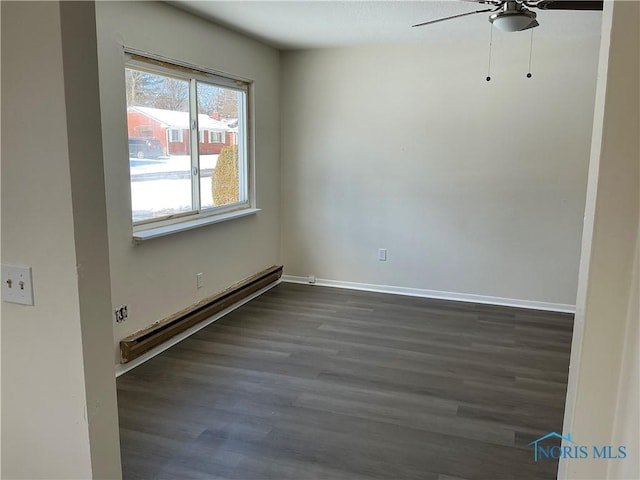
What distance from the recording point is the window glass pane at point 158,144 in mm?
3400

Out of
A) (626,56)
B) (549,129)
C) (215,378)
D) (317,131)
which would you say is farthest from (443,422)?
(317,131)

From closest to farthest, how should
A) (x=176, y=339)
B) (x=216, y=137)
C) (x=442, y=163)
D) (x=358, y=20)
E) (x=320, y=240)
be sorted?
(x=176, y=339), (x=358, y=20), (x=216, y=137), (x=442, y=163), (x=320, y=240)

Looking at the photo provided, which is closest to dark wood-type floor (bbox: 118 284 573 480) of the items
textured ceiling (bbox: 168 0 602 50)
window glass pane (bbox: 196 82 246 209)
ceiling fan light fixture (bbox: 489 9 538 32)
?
window glass pane (bbox: 196 82 246 209)

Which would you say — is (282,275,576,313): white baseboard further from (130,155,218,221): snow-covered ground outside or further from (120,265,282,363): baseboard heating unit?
(130,155,218,221): snow-covered ground outside

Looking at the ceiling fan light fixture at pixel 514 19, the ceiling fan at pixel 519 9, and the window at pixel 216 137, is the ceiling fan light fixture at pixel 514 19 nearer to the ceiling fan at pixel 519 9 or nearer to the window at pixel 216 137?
the ceiling fan at pixel 519 9

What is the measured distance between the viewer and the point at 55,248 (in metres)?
1.27

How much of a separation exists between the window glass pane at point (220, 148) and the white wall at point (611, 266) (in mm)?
3418

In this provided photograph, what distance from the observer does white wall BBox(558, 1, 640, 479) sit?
3.63 ft

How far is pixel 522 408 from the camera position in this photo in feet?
9.41

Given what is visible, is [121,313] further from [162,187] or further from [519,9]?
[519,9]

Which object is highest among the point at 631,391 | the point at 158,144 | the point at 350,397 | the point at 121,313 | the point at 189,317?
the point at 158,144

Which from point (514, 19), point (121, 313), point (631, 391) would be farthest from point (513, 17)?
point (121, 313)

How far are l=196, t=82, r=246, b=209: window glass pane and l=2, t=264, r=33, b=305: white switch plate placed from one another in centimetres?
291

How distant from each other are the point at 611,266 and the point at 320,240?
429 centimetres
